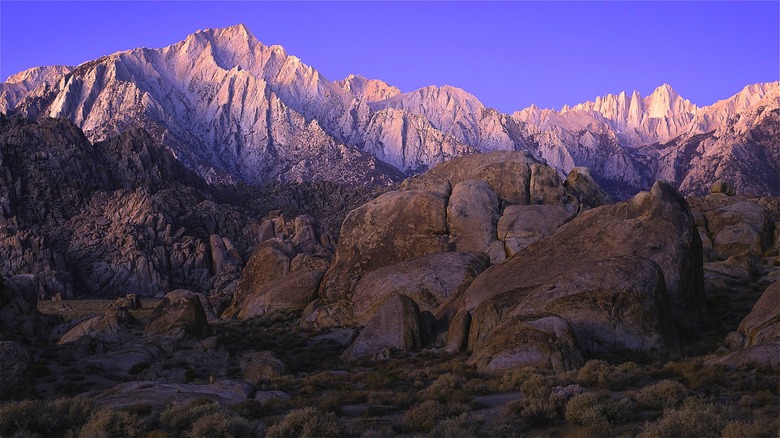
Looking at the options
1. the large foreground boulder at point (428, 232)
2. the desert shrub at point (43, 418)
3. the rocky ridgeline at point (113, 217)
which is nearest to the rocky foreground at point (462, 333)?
the desert shrub at point (43, 418)

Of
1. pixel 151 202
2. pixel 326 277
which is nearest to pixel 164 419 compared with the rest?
pixel 326 277

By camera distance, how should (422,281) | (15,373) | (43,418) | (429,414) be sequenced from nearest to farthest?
1. (43,418)
2. (429,414)
3. (15,373)
4. (422,281)

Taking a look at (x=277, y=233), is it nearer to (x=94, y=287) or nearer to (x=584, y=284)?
(x=94, y=287)

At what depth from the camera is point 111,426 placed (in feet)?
50.1

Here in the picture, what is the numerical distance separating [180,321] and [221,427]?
26.1m

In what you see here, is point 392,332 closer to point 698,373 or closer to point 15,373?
point 698,373

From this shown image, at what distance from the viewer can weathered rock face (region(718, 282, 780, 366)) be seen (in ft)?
71.7

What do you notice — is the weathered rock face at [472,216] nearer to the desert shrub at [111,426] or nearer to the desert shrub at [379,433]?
the desert shrub at [379,433]

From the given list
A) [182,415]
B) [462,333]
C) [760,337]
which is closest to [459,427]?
[182,415]

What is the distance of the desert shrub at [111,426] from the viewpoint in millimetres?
14977

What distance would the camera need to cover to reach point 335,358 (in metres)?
34.0

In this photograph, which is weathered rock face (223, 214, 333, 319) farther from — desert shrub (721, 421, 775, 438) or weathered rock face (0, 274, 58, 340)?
desert shrub (721, 421, 775, 438)

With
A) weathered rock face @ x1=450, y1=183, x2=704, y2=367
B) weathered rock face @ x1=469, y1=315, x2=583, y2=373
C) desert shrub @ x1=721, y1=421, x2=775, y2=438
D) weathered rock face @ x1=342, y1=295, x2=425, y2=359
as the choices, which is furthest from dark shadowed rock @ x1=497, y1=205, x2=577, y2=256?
desert shrub @ x1=721, y1=421, x2=775, y2=438

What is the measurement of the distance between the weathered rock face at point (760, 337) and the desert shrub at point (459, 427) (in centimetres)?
1104
